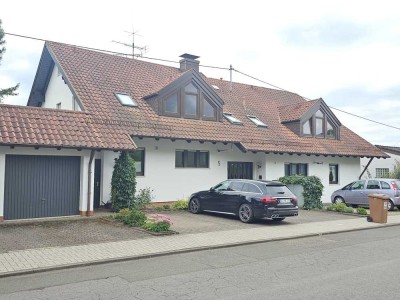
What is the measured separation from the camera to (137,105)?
19.0 metres

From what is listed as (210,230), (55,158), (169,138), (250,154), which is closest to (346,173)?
(250,154)

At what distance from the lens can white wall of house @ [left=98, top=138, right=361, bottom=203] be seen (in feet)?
58.7

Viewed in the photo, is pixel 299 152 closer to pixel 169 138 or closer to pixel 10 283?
pixel 169 138

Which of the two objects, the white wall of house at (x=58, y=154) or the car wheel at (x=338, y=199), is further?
the car wheel at (x=338, y=199)

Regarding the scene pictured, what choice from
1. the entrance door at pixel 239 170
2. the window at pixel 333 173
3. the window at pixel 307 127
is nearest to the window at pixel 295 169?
the window at pixel 307 127

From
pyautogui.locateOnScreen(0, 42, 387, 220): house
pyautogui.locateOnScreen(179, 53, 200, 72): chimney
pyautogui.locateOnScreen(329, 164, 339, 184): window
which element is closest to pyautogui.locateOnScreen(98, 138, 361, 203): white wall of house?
pyautogui.locateOnScreen(0, 42, 387, 220): house

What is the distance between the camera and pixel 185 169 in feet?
63.3

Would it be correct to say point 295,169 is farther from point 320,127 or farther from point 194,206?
point 194,206

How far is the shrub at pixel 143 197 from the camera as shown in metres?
17.2

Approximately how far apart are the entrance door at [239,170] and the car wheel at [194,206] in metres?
4.53

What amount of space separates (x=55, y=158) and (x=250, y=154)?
10.7 m

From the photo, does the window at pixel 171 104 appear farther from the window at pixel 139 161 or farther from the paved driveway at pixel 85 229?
the paved driveway at pixel 85 229

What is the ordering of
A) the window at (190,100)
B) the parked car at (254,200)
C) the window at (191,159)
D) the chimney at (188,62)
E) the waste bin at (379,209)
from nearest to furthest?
the parked car at (254,200)
the waste bin at (379,209)
the window at (191,159)
the window at (190,100)
the chimney at (188,62)

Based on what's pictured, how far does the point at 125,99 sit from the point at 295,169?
10.5m
